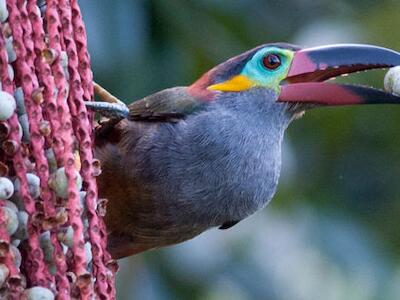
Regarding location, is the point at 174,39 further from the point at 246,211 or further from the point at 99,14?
the point at 246,211

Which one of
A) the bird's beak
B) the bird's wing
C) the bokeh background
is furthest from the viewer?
the bokeh background

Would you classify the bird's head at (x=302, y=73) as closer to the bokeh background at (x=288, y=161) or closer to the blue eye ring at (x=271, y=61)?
the blue eye ring at (x=271, y=61)

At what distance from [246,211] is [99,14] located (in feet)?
4.97

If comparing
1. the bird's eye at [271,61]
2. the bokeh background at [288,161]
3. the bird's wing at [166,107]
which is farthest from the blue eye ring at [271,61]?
the bokeh background at [288,161]

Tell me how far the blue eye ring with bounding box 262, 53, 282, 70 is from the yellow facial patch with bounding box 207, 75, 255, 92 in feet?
0.27

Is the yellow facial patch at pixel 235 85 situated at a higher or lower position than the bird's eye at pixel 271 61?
lower

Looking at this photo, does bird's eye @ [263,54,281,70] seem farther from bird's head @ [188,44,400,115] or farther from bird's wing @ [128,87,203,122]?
bird's wing @ [128,87,203,122]

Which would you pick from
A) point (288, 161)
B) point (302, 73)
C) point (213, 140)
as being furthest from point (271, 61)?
point (288, 161)

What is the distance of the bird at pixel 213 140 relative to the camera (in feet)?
11.7

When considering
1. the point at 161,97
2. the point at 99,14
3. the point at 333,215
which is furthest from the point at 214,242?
the point at 161,97

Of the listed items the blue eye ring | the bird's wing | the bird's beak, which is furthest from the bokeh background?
the bird's beak

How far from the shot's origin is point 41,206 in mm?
A: 2357

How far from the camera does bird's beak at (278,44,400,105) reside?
11.4 feet

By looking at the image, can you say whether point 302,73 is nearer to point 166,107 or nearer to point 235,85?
point 235,85
